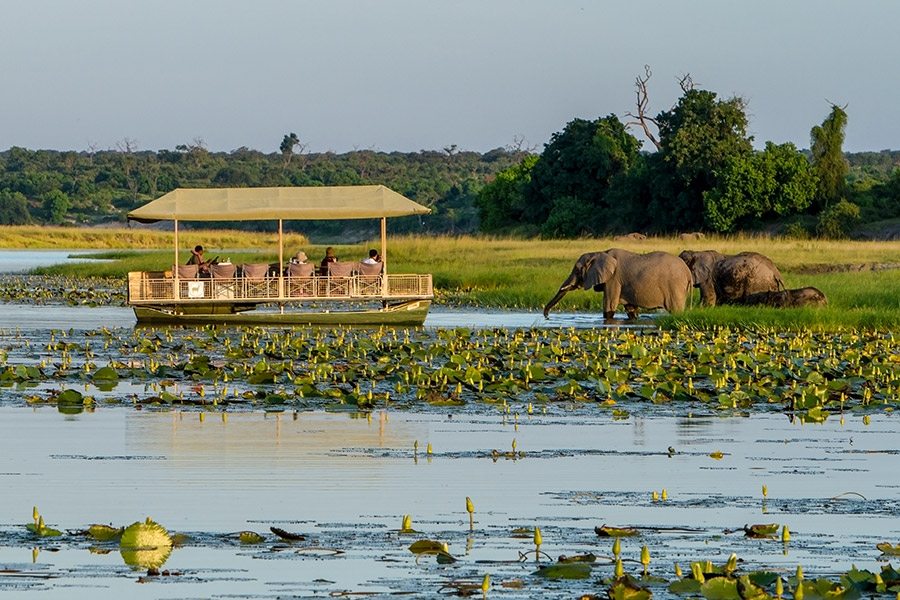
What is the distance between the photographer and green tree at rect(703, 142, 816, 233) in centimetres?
6053

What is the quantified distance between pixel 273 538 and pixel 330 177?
460 ft

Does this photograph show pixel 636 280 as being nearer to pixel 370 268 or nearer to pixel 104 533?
pixel 370 268

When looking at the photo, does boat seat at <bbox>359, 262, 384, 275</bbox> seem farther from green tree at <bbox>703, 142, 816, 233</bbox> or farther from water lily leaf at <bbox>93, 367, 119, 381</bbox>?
green tree at <bbox>703, 142, 816, 233</bbox>

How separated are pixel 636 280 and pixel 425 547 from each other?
64.8 feet

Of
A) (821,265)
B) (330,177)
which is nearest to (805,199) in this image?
(821,265)

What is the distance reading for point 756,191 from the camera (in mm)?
60906

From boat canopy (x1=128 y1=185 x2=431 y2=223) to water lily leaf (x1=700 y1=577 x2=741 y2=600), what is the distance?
19325 millimetres

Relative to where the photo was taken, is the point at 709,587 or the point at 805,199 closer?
the point at 709,587

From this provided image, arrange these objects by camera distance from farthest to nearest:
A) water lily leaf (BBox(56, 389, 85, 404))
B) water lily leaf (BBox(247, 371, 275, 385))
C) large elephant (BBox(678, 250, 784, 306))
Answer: large elephant (BBox(678, 250, 784, 306)) < water lily leaf (BBox(247, 371, 275, 385)) < water lily leaf (BBox(56, 389, 85, 404))

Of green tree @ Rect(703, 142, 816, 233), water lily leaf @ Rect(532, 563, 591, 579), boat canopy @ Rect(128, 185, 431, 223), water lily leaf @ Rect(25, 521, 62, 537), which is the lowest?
water lily leaf @ Rect(532, 563, 591, 579)

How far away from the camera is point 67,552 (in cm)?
806

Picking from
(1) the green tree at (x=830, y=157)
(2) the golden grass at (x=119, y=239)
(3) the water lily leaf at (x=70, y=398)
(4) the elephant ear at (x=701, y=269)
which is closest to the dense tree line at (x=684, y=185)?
(1) the green tree at (x=830, y=157)

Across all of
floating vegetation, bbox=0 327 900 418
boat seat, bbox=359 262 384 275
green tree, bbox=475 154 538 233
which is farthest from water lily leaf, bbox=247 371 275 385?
green tree, bbox=475 154 538 233

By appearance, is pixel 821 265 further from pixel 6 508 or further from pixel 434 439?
pixel 6 508
